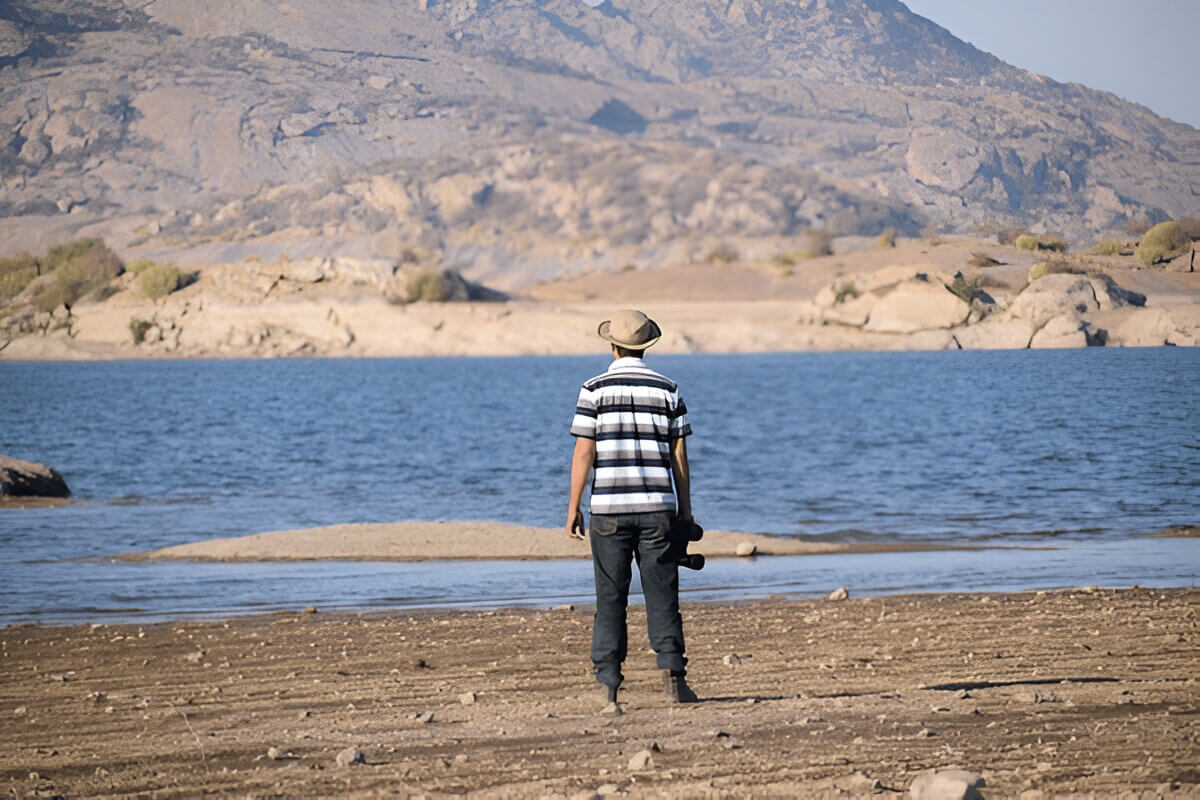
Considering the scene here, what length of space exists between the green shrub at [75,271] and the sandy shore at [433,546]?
58.9m

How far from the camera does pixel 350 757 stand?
16.9 feet

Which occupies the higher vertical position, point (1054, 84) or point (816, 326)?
point (1054, 84)

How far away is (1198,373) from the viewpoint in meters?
17.7

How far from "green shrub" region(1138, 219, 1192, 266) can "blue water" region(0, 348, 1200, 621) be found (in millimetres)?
3102

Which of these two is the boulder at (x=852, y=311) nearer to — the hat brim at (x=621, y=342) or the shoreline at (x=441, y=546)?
the shoreline at (x=441, y=546)

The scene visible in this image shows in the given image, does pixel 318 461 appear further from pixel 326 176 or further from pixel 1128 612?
pixel 1128 612

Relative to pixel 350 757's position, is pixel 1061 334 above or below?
above

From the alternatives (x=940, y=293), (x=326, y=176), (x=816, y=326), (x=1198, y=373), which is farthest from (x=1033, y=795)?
(x=816, y=326)

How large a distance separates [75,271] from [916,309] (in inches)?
2214

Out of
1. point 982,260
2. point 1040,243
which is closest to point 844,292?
point 982,260

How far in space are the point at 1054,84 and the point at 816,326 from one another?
123ft

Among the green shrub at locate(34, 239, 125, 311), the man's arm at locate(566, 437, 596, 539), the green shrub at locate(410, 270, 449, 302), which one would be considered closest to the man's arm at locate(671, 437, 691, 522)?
the man's arm at locate(566, 437, 596, 539)

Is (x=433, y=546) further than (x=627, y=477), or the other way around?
(x=433, y=546)

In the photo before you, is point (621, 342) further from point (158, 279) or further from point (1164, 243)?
point (158, 279)
